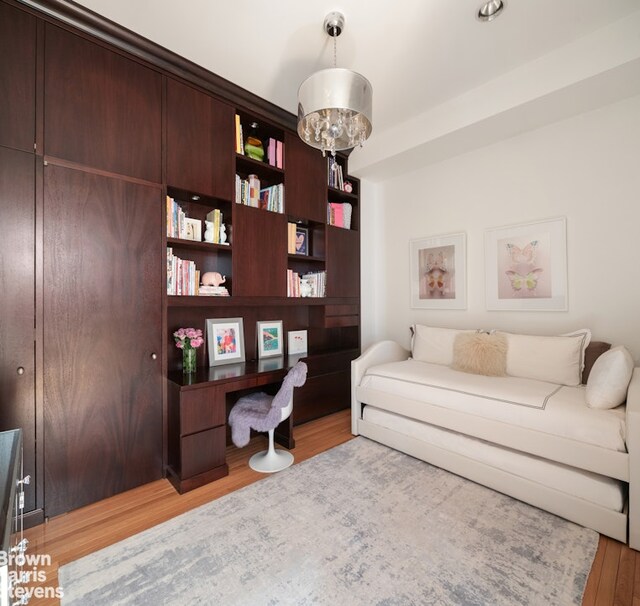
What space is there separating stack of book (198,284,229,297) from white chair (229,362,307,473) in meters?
0.82

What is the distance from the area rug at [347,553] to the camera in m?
1.30

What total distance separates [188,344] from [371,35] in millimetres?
2367

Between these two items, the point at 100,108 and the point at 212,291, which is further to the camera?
the point at 212,291

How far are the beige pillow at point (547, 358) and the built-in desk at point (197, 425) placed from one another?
2.00 meters

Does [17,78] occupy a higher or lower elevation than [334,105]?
higher

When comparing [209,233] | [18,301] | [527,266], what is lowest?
[18,301]

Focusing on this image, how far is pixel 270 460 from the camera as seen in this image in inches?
92.1

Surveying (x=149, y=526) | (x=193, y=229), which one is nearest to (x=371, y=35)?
(x=193, y=229)

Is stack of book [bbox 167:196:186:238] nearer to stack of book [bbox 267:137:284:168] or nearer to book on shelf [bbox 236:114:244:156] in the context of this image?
book on shelf [bbox 236:114:244:156]

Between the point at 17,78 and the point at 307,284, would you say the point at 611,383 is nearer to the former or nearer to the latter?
the point at 307,284

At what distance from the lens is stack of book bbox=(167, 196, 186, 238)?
223cm

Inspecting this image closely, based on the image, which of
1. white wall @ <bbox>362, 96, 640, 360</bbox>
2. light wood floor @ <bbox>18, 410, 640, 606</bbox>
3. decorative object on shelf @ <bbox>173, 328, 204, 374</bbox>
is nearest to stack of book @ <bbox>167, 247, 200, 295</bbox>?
decorative object on shelf @ <bbox>173, 328, 204, 374</bbox>

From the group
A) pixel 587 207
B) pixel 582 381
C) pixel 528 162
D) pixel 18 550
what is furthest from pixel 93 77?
pixel 582 381

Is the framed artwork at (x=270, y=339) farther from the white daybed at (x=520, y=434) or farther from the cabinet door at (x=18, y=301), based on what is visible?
the cabinet door at (x=18, y=301)
